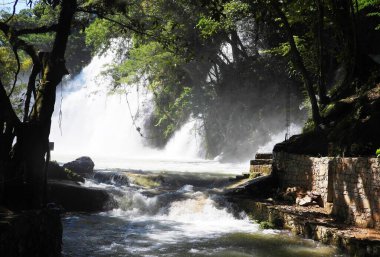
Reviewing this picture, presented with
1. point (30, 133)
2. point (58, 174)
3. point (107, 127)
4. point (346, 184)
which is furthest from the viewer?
point (107, 127)

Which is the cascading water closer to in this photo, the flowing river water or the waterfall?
the waterfall

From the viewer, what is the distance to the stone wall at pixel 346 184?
869 centimetres

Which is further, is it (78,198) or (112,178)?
(112,178)

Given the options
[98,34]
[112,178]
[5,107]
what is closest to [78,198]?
[112,178]

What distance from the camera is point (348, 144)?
1075cm

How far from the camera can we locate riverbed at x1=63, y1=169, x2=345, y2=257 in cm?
875

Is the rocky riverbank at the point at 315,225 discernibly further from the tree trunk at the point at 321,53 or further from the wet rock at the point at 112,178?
the wet rock at the point at 112,178

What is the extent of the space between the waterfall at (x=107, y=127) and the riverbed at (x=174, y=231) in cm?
1944

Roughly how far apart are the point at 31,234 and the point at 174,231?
506 centimetres

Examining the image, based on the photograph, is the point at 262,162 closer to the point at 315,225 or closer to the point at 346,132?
the point at 346,132

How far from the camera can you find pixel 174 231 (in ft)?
35.8

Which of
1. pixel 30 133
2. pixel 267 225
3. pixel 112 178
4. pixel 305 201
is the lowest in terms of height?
pixel 267 225

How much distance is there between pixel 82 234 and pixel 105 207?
383 centimetres

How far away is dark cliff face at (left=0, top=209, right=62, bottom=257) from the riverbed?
146 centimetres
